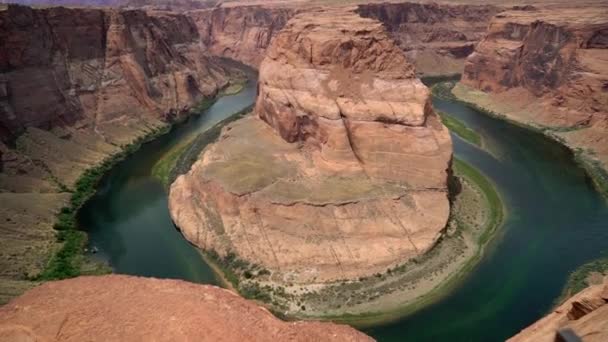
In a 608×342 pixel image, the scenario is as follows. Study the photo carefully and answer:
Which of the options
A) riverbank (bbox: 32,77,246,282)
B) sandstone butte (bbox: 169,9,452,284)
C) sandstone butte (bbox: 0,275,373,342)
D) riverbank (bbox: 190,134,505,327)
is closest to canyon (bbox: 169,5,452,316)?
sandstone butte (bbox: 169,9,452,284)

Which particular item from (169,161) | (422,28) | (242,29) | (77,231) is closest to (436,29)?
(422,28)

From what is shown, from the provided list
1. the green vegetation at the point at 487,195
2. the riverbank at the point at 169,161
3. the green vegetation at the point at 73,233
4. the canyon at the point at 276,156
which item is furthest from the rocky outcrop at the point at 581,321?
the riverbank at the point at 169,161

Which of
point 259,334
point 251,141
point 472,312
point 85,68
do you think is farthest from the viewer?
point 85,68

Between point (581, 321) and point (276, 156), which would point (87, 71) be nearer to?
point (276, 156)

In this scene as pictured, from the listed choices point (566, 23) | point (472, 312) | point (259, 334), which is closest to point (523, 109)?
point (566, 23)

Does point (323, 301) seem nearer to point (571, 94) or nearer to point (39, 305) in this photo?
point (39, 305)

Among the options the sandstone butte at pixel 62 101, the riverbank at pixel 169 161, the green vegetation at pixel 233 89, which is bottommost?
the green vegetation at pixel 233 89

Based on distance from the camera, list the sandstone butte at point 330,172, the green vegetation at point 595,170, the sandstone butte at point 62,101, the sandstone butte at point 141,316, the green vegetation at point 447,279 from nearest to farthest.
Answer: the sandstone butte at point 141,316 < the green vegetation at point 447,279 < the sandstone butte at point 330,172 < the sandstone butte at point 62,101 < the green vegetation at point 595,170

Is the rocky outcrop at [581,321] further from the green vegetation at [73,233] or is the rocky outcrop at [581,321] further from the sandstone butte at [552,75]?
the sandstone butte at [552,75]
